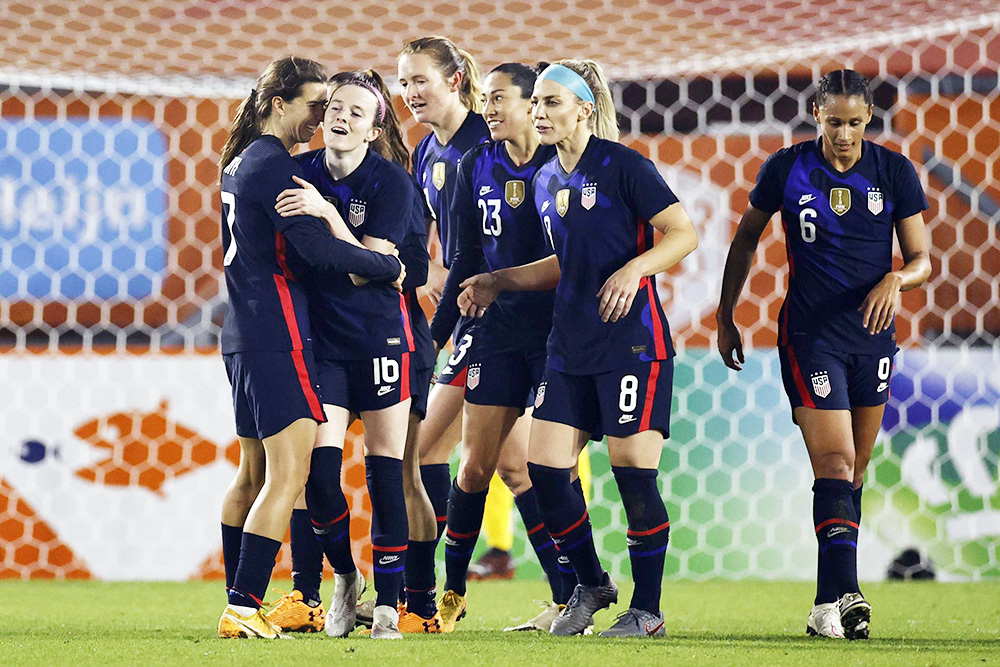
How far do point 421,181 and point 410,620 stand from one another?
4.27 feet

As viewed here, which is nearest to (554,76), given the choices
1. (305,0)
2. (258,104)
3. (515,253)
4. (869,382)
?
(515,253)

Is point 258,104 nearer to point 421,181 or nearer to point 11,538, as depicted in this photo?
point 421,181

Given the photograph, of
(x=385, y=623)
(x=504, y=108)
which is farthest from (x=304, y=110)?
(x=385, y=623)

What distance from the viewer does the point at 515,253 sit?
3.51 meters

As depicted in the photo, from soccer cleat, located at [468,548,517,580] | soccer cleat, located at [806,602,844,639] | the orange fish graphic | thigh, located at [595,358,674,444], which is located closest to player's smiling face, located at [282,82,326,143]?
thigh, located at [595,358,674,444]

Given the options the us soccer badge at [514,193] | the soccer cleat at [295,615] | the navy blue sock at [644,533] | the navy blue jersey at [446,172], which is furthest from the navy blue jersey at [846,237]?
the soccer cleat at [295,615]

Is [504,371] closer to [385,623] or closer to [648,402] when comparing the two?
[648,402]

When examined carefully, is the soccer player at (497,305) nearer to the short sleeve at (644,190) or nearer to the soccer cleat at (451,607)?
the soccer cleat at (451,607)

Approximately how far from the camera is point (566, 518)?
10.8 ft

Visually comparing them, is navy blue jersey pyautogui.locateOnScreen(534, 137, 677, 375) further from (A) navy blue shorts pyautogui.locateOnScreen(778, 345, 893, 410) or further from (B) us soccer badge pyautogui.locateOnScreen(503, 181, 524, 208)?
(A) navy blue shorts pyautogui.locateOnScreen(778, 345, 893, 410)

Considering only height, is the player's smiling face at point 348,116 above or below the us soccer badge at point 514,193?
above

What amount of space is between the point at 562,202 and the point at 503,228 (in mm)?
285

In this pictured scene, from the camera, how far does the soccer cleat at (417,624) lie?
3299 mm

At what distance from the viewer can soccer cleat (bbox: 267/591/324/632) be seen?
11.0ft
